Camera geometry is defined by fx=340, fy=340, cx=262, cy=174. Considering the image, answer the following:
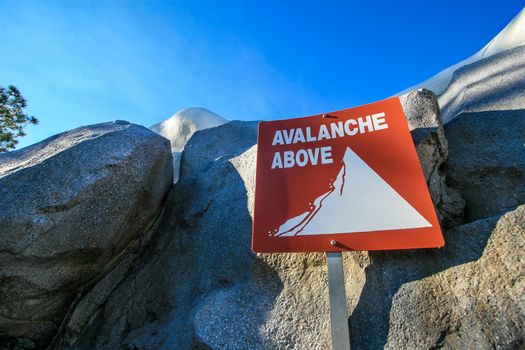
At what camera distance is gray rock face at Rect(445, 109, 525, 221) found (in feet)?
11.8

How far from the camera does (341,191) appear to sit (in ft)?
10.2

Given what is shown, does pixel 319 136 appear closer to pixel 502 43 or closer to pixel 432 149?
pixel 432 149

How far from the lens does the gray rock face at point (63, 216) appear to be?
3482 mm

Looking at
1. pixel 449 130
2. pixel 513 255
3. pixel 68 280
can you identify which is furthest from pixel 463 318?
pixel 68 280

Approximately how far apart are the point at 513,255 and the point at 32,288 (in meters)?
4.50

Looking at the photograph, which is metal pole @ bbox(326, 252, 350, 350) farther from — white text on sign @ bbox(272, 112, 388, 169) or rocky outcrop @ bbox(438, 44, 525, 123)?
rocky outcrop @ bbox(438, 44, 525, 123)

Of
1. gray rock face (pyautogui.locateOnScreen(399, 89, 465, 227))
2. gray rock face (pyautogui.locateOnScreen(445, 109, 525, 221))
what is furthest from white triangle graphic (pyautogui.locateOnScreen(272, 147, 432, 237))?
gray rock face (pyautogui.locateOnScreen(445, 109, 525, 221))

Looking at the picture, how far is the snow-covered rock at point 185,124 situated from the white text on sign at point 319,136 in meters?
7.56

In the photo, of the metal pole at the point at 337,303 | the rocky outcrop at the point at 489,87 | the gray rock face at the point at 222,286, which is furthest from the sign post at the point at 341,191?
the rocky outcrop at the point at 489,87

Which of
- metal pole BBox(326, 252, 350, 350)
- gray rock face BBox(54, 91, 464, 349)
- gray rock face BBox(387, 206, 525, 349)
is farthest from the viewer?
gray rock face BBox(54, 91, 464, 349)

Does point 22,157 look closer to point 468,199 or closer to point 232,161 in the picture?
point 232,161

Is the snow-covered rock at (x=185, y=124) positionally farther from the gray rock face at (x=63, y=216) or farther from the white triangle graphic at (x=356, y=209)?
the white triangle graphic at (x=356, y=209)

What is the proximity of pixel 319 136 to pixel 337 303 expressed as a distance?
5.47 ft

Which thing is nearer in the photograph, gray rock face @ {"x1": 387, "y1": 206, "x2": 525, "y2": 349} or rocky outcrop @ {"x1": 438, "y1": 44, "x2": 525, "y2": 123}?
gray rock face @ {"x1": 387, "y1": 206, "x2": 525, "y2": 349}
